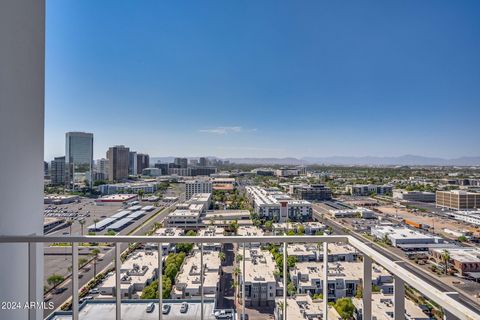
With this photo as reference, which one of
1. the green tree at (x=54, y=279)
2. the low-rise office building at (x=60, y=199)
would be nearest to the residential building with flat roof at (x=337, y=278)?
the green tree at (x=54, y=279)

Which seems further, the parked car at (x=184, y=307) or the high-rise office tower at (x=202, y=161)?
the high-rise office tower at (x=202, y=161)

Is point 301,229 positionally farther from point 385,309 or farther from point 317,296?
point 385,309

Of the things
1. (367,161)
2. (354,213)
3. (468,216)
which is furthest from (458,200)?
(367,161)

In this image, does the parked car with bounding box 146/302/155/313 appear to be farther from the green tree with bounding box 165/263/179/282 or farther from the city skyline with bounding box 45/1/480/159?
the city skyline with bounding box 45/1/480/159

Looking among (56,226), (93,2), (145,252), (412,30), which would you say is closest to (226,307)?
(145,252)

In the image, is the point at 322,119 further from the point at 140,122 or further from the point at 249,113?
the point at 140,122

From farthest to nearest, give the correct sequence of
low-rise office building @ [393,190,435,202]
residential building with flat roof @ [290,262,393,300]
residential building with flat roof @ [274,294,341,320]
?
low-rise office building @ [393,190,435,202]
residential building with flat roof @ [274,294,341,320]
residential building with flat roof @ [290,262,393,300]

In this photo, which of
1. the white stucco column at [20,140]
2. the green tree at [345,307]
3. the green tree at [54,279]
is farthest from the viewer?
the green tree at [54,279]

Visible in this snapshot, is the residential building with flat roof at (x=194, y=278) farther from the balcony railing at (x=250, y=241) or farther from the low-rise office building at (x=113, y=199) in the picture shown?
the low-rise office building at (x=113, y=199)

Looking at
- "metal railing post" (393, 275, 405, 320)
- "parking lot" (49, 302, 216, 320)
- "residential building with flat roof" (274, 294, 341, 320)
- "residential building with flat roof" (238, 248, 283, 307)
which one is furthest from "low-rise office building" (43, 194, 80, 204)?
"metal railing post" (393, 275, 405, 320)
